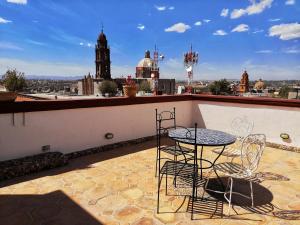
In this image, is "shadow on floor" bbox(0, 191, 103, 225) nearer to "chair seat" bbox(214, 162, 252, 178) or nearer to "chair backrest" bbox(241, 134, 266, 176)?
"chair seat" bbox(214, 162, 252, 178)

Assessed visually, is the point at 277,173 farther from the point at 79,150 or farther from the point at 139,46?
the point at 139,46

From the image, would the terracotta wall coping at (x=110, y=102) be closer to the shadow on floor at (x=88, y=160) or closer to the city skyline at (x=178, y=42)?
the shadow on floor at (x=88, y=160)

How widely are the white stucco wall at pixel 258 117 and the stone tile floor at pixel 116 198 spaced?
4.53ft

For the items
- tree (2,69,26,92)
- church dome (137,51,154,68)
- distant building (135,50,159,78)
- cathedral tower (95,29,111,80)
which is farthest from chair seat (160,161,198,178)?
church dome (137,51,154,68)

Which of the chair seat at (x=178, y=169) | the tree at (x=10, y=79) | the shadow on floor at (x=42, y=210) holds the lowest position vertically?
the shadow on floor at (x=42, y=210)

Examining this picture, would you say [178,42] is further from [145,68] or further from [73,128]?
[73,128]

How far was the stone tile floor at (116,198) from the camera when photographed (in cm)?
274

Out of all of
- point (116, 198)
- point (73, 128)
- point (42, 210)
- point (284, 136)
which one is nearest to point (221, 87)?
point (284, 136)

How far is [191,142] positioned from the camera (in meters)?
3.06

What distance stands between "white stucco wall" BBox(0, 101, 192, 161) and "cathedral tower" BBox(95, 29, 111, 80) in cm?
6214

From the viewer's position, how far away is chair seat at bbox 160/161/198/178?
3131 millimetres

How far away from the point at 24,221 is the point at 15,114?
2171 mm

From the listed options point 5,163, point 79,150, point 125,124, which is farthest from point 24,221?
point 125,124

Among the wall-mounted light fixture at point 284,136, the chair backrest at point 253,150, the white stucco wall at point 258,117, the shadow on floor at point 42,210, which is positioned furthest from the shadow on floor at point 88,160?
the wall-mounted light fixture at point 284,136
